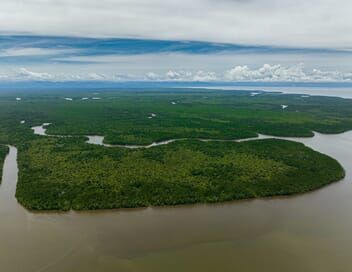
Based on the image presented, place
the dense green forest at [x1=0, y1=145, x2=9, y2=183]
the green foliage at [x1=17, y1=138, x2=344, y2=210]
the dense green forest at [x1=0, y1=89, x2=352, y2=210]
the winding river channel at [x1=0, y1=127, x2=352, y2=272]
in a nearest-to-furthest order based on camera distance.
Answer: the winding river channel at [x1=0, y1=127, x2=352, y2=272], the green foliage at [x1=17, y1=138, x2=344, y2=210], the dense green forest at [x1=0, y1=89, x2=352, y2=210], the dense green forest at [x1=0, y1=145, x2=9, y2=183]

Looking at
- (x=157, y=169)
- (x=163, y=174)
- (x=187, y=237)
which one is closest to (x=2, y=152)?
(x=157, y=169)

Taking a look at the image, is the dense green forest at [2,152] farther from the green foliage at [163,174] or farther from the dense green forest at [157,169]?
the green foliage at [163,174]

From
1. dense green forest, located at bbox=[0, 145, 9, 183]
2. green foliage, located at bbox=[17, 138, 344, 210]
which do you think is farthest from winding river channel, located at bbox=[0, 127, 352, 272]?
dense green forest, located at bbox=[0, 145, 9, 183]

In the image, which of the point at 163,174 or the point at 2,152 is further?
the point at 2,152

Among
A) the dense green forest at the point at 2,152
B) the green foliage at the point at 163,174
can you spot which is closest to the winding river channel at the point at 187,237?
the green foliage at the point at 163,174

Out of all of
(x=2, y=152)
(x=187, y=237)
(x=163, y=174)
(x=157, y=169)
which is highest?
(x=187, y=237)

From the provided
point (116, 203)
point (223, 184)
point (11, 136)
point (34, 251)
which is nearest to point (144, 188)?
point (116, 203)

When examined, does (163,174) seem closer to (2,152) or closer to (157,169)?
(157,169)

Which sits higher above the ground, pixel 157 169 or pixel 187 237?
pixel 187 237

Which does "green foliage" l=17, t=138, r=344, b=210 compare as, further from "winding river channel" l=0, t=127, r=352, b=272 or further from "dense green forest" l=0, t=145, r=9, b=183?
"dense green forest" l=0, t=145, r=9, b=183
